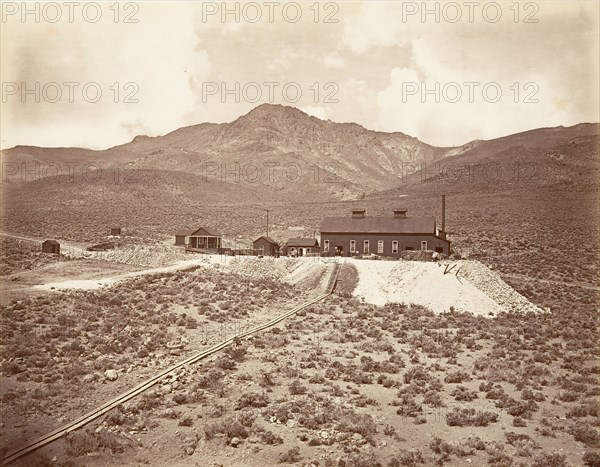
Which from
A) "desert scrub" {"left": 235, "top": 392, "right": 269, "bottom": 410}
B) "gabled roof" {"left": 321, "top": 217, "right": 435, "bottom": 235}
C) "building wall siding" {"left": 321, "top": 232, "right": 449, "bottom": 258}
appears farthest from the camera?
"gabled roof" {"left": 321, "top": 217, "right": 435, "bottom": 235}

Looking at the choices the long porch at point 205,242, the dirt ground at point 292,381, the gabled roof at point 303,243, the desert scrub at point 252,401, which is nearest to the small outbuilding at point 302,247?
the gabled roof at point 303,243

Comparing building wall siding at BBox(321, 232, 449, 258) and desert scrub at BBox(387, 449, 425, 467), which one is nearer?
desert scrub at BBox(387, 449, 425, 467)

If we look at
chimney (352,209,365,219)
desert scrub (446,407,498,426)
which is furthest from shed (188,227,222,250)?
desert scrub (446,407,498,426)

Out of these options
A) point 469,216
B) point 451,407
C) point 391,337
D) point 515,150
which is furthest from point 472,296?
point 515,150

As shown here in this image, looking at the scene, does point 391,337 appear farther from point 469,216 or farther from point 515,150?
point 515,150

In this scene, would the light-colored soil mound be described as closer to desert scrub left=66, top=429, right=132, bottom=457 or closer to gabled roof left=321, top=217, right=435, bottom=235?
gabled roof left=321, top=217, right=435, bottom=235

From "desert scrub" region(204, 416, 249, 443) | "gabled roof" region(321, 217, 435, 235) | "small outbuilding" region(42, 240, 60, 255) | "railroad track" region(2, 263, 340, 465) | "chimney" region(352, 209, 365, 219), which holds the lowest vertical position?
"desert scrub" region(204, 416, 249, 443)

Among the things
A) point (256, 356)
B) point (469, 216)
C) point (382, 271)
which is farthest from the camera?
point (469, 216)
